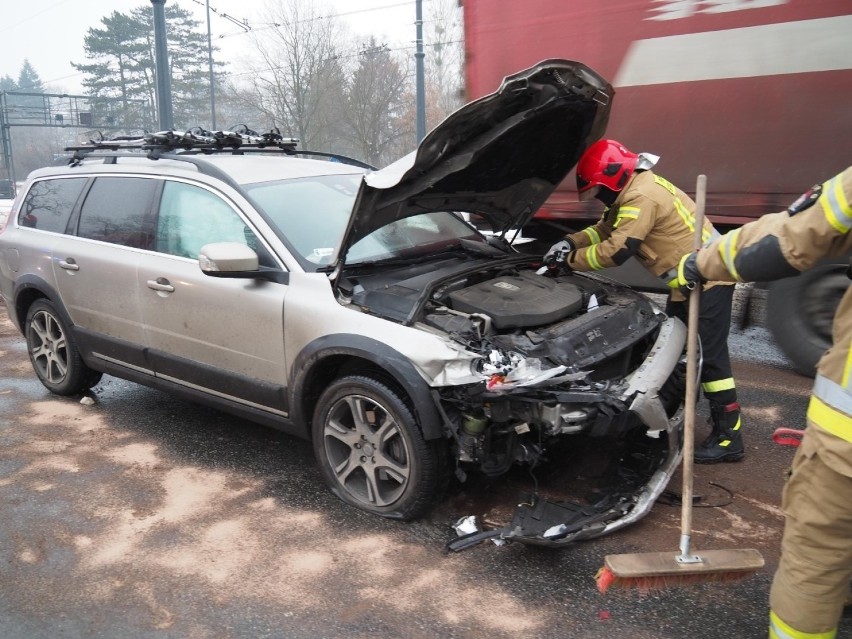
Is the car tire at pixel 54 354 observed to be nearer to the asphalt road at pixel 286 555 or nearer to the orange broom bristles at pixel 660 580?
the asphalt road at pixel 286 555

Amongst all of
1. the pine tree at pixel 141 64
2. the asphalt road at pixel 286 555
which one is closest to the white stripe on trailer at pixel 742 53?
the asphalt road at pixel 286 555

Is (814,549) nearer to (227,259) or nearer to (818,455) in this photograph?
(818,455)

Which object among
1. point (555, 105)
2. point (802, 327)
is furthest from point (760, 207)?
point (555, 105)

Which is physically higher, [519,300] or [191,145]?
[191,145]

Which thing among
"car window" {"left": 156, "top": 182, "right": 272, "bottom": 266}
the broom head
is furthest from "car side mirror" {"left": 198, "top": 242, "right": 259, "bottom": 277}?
the broom head

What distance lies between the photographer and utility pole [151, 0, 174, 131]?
384 inches

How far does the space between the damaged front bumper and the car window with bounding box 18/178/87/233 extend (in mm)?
3647

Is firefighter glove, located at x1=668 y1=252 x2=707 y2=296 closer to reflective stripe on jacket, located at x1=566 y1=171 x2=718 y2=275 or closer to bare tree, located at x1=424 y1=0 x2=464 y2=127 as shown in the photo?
reflective stripe on jacket, located at x1=566 y1=171 x2=718 y2=275

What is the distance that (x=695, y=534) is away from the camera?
3309 mm

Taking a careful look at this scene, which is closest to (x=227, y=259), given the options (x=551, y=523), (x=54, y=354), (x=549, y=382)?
(x=549, y=382)

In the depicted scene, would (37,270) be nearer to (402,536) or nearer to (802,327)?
(402,536)

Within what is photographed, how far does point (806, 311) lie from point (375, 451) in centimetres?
349

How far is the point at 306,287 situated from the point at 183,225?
111cm

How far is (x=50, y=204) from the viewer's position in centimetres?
521
